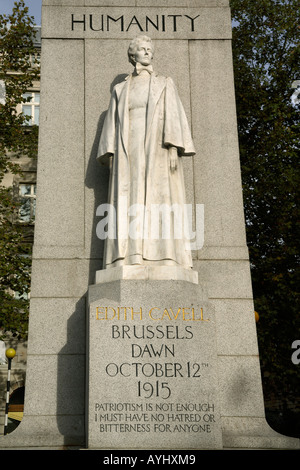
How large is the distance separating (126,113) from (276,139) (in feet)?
46.1

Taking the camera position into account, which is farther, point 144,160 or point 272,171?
point 272,171

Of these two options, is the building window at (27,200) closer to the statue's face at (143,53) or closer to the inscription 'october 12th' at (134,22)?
the inscription 'october 12th' at (134,22)

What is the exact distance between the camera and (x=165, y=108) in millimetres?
11539

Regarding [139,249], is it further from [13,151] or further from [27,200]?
[27,200]

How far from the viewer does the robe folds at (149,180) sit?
10.8 m

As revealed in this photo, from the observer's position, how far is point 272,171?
2489 cm

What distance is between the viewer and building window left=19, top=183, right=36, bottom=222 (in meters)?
32.4

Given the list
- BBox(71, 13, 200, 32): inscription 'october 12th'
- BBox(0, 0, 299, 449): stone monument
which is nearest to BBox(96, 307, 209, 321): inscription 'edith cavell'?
BBox(0, 0, 299, 449): stone monument

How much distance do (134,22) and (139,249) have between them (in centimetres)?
495

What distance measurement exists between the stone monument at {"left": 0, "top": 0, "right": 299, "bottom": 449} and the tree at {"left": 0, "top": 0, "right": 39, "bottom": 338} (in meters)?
11.9

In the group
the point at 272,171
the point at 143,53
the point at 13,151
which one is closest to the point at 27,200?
the point at 13,151

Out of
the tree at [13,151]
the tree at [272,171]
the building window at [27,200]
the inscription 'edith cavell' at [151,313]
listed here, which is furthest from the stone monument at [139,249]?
the building window at [27,200]

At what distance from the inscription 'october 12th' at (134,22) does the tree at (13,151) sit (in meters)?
12.1

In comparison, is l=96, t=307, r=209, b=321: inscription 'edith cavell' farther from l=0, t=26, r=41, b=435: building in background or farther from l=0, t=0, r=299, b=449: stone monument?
l=0, t=26, r=41, b=435: building in background
